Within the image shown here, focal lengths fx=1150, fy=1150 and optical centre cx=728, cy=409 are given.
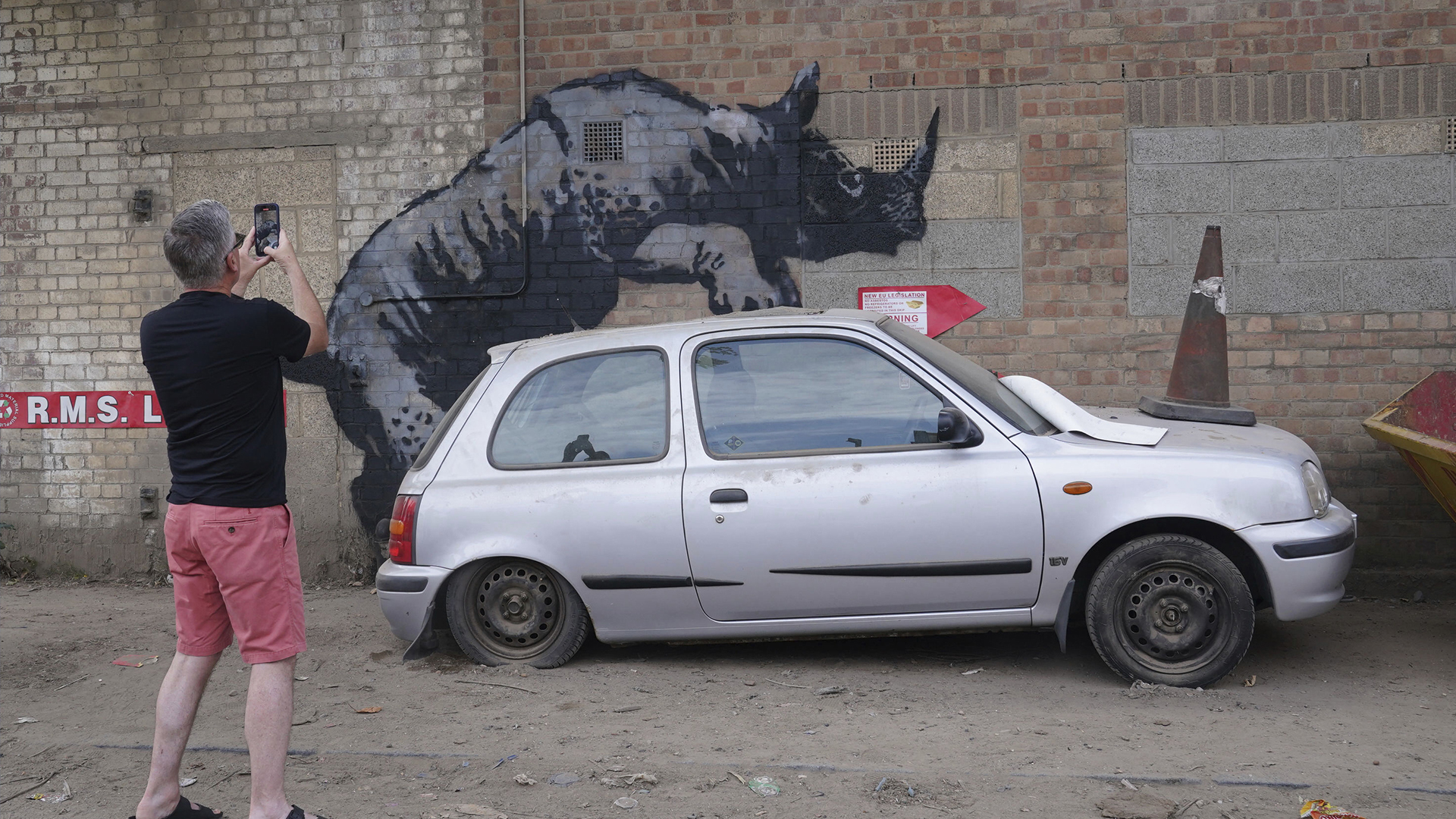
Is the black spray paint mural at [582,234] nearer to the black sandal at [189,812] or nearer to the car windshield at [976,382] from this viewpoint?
the car windshield at [976,382]

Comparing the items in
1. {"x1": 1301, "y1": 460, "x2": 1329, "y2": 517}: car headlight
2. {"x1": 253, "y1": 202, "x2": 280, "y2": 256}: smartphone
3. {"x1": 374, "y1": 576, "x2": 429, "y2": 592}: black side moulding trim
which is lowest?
{"x1": 374, "y1": 576, "x2": 429, "y2": 592}: black side moulding trim

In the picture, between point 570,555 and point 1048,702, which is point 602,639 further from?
point 1048,702

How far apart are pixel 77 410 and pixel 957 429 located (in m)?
6.14

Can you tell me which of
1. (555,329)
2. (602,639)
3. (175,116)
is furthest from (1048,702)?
(175,116)

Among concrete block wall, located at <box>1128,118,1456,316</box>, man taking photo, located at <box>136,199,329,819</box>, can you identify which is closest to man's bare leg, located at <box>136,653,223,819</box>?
man taking photo, located at <box>136,199,329,819</box>

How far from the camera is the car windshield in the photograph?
4840 mm

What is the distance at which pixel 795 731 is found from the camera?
4.26 meters

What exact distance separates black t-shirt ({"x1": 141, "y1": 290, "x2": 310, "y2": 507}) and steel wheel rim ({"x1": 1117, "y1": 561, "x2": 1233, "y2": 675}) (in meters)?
3.28

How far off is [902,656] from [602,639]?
1.37 m

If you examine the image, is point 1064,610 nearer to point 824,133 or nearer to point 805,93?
point 824,133

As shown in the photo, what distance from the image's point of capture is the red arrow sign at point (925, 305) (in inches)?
277

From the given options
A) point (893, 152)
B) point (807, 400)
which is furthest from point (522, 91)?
point (807, 400)

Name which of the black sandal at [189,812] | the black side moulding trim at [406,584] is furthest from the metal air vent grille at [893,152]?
the black sandal at [189,812]

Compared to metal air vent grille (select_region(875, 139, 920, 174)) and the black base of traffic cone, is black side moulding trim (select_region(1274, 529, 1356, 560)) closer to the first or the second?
the black base of traffic cone
